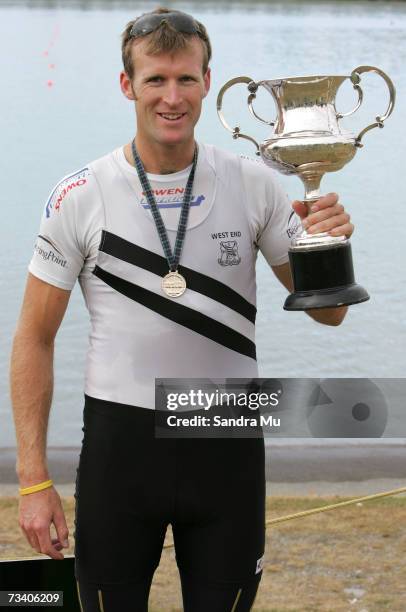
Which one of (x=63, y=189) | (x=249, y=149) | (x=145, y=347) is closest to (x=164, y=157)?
(x=63, y=189)

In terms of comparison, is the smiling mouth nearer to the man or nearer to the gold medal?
the man

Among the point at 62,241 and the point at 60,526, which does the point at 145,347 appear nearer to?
the point at 62,241

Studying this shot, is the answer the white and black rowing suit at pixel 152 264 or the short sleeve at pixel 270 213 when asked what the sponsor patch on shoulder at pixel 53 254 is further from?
the short sleeve at pixel 270 213

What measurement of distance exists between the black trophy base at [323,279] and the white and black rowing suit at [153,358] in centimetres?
19

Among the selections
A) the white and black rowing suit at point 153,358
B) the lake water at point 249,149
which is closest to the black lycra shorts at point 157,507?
the white and black rowing suit at point 153,358

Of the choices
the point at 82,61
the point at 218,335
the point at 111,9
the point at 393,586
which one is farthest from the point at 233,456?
the point at 111,9

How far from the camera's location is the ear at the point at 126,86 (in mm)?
2900

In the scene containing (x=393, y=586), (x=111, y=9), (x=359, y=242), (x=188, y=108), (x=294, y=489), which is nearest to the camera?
(x=188, y=108)

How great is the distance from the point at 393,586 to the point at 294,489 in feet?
4.82

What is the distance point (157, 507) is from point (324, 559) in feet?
8.16

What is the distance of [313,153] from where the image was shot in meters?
2.85

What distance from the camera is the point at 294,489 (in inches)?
251

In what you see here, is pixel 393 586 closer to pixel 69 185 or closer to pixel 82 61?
pixel 69 185

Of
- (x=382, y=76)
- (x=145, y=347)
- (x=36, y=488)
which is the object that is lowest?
(x=36, y=488)
